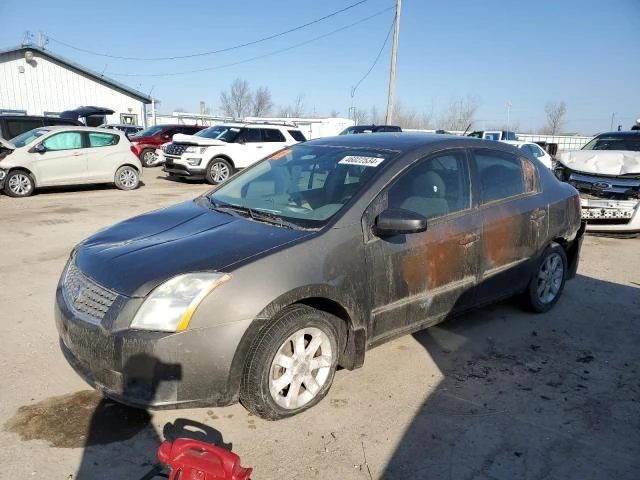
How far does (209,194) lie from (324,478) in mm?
2469

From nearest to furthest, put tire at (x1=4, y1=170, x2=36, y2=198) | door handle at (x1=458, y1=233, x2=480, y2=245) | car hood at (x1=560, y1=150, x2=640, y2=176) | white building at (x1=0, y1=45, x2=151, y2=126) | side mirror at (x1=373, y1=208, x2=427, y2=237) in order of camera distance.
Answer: side mirror at (x1=373, y1=208, x2=427, y2=237), door handle at (x1=458, y1=233, x2=480, y2=245), car hood at (x1=560, y1=150, x2=640, y2=176), tire at (x1=4, y1=170, x2=36, y2=198), white building at (x1=0, y1=45, x2=151, y2=126)

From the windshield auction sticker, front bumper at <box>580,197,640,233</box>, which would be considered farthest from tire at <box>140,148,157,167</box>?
the windshield auction sticker

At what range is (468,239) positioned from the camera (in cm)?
368

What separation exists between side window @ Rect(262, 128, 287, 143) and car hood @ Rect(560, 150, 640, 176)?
8638 millimetres

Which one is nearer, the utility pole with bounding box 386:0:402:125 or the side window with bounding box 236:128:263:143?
Result: the side window with bounding box 236:128:263:143

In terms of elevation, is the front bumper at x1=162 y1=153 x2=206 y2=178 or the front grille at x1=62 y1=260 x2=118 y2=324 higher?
the front grille at x1=62 y1=260 x2=118 y2=324

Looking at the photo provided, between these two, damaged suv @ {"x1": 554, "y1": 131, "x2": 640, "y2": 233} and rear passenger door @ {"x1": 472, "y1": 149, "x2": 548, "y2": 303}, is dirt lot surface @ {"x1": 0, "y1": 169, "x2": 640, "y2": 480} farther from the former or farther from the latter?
damaged suv @ {"x1": 554, "y1": 131, "x2": 640, "y2": 233}

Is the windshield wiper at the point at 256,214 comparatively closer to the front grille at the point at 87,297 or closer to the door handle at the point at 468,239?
the front grille at the point at 87,297

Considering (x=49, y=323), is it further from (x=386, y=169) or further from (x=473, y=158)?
(x=473, y=158)

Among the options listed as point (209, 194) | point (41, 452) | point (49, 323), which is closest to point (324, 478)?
point (41, 452)

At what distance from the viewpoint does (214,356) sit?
2518 millimetres

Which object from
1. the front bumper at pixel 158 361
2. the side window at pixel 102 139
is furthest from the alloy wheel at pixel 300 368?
the side window at pixel 102 139

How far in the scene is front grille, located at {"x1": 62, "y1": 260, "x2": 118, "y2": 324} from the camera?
2584mm

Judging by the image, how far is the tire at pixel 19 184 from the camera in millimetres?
11023
